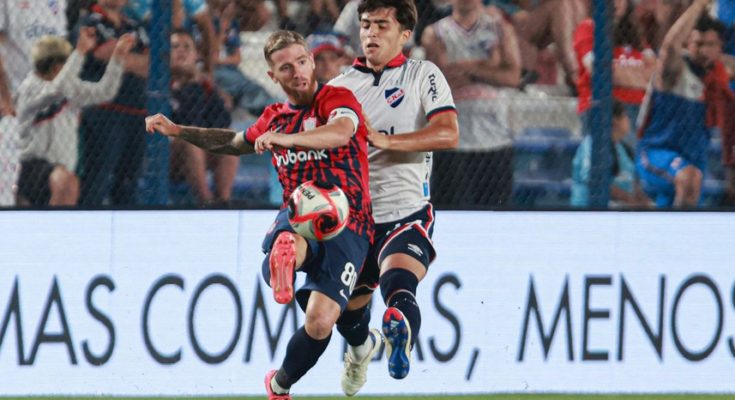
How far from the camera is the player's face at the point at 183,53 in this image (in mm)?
9102

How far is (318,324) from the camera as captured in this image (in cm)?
614

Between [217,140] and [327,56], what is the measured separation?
2.46 meters

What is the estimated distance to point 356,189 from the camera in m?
6.30

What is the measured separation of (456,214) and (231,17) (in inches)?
88.2

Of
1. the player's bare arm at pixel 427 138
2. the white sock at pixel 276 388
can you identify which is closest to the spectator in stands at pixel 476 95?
the player's bare arm at pixel 427 138

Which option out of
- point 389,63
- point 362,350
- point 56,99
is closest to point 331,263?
point 362,350

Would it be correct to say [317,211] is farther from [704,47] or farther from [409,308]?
[704,47]

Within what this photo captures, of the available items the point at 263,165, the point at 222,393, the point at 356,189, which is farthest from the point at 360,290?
the point at 263,165

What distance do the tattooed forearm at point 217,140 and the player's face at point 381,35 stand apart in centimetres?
78

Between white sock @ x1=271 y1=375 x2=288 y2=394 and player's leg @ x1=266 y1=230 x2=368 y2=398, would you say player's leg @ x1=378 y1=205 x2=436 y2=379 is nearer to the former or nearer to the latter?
player's leg @ x1=266 y1=230 x2=368 y2=398

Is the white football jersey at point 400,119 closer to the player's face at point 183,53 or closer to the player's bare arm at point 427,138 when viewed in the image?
the player's bare arm at point 427,138

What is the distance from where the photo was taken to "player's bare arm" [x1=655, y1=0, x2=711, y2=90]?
9359 mm

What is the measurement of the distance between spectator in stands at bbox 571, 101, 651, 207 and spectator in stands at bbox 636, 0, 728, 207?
0.25ft

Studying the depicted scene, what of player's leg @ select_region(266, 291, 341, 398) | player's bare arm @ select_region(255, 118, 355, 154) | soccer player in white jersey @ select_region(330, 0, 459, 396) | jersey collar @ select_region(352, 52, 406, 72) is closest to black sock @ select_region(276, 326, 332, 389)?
player's leg @ select_region(266, 291, 341, 398)
